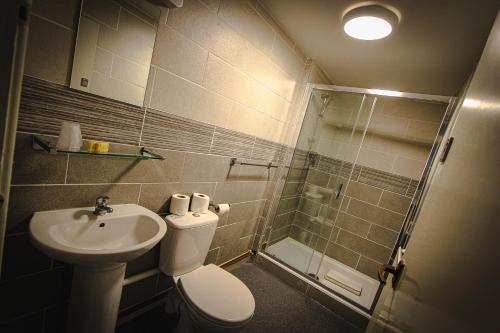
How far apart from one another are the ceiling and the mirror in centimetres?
102

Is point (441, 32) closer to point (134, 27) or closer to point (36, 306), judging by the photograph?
point (134, 27)

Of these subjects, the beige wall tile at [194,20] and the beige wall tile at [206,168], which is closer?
the beige wall tile at [194,20]

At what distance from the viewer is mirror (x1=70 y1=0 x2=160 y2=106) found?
3.11 feet

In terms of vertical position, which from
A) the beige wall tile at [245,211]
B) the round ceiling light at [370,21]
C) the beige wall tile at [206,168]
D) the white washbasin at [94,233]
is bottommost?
the beige wall tile at [245,211]

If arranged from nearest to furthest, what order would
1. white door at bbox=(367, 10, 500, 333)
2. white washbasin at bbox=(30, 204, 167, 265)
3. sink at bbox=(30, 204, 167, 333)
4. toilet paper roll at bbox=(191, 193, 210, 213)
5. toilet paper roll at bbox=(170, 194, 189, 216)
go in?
1. white door at bbox=(367, 10, 500, 333)
2. white washbasin at bbox=(30, 204, 167, 265)
3. sink at bbox=(30, 204, 167, 333)
4. toilet paper roll at bbox=(170, 194, 189, 216)
5. toilet paper roll at bbox=(191, 193, 210, 213)

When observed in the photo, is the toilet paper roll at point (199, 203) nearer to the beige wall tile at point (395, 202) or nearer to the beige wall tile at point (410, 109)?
the beige wall tile at point (395, 202)

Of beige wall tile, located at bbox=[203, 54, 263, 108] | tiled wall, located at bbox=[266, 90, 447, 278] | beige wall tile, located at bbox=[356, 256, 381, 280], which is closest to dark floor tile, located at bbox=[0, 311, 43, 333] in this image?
beige wall tile, located at bbox=[203, 54, 263, 108]

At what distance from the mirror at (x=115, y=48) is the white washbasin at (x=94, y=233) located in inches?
23.5

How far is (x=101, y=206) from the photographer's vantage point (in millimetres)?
1094

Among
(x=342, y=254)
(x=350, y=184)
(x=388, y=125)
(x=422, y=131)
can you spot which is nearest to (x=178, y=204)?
(x=350, y=184)

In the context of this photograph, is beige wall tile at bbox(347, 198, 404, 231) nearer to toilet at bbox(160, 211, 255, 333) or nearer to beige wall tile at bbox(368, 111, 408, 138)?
beige wall tile at bbox(368, 111, 408, 138)

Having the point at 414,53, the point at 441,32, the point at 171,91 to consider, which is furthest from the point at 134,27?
the point at 414,53

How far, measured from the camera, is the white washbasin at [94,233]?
0.80 metres

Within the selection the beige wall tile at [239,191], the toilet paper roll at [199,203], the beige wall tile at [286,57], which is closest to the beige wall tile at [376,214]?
the beige wall tile at [239,191]
